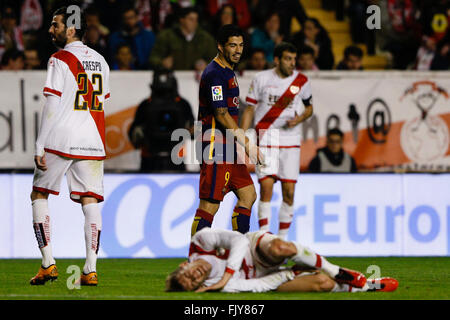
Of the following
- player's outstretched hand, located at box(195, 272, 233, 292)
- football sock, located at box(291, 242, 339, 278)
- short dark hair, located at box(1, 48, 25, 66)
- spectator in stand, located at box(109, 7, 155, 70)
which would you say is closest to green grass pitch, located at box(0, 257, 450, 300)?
player's outstretched hand, located at box(195, 272, 233, 292)

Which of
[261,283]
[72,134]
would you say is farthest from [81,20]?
[261,283]

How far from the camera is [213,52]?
48.1ft

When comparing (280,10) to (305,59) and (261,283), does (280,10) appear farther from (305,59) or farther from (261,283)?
(261,283)

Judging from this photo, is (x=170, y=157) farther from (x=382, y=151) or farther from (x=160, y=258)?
(x=382, y=151)

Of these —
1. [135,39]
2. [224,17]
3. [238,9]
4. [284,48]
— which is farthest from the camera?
[238,9]

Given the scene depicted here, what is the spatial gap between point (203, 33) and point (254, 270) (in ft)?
24.1

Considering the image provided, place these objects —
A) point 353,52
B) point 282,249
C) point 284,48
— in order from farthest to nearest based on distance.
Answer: point 353,52
point 284,48
point 282,249

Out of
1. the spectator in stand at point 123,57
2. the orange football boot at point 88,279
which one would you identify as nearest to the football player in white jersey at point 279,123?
the spectator in stand at point 123,57

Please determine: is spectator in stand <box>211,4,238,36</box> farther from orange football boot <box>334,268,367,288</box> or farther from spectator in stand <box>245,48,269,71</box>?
orange football boot <box>334,268,367,288</box>

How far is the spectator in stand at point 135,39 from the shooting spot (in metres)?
15.0

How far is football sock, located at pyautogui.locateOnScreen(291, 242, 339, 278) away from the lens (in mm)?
7562

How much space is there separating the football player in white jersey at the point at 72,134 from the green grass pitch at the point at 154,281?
428 mm

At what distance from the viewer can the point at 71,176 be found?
841cm
